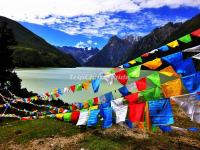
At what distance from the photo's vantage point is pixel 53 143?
16.0 m

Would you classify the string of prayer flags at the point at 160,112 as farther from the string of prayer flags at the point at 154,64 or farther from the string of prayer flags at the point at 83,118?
the string of prayer flags at the point at 83,118

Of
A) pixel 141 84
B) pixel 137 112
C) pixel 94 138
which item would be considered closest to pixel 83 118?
pixel 141 84

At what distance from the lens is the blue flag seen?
28.9 feet

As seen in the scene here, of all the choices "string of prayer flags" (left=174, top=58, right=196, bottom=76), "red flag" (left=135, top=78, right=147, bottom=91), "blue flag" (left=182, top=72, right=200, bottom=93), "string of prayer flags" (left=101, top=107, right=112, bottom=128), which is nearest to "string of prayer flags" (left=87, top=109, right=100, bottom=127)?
"string of prayer flags" (left=101, top=107, right=112, bottom=128)

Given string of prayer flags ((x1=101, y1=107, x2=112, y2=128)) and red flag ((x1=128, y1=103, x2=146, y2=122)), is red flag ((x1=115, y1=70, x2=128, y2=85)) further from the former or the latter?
red flag ((x1=128, y1=103, x2=146, y2=122))

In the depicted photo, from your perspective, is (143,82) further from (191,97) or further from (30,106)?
(30,106)

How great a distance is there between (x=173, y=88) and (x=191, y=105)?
84cm

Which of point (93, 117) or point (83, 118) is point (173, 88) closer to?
point (93, 117)

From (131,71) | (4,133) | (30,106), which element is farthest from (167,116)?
(30,106)

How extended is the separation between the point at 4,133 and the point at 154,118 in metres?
13.2

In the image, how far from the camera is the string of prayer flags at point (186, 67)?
31.7 ft

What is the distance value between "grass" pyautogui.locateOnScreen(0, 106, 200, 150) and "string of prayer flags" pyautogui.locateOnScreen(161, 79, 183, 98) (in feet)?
22.2

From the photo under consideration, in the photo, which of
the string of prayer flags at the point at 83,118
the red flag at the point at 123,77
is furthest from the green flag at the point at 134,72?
the string of prayer flags at the point at 83,118

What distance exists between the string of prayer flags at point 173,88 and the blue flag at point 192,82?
0.60 feet
